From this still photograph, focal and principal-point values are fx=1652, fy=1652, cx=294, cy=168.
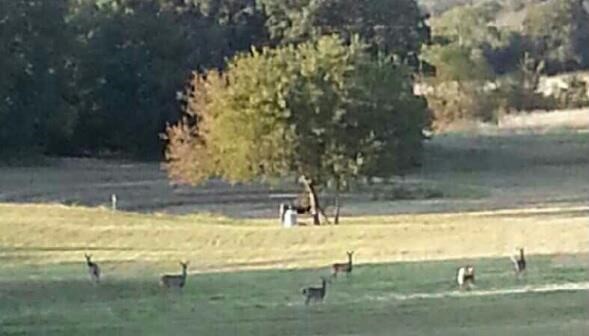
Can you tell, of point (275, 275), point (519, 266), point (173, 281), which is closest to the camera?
point (173, 281)

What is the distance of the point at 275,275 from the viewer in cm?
2792

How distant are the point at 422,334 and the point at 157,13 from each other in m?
62.5

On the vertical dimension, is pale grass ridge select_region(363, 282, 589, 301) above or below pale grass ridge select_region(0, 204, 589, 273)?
above

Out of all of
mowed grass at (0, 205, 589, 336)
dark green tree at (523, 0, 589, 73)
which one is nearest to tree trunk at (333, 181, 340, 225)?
mowed grass at (0, 205, 589, 336)

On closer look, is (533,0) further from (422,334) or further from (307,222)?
(422,334)

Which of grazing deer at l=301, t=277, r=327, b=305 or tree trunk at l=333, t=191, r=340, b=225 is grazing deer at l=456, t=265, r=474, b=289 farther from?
tree trunk at l=333, t=191, r=340, b=225

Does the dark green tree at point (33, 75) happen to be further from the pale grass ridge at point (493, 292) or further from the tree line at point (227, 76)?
the pale grass ridge at point (493, 292)

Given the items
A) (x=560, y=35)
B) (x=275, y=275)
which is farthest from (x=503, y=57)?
(x=275, y=275)

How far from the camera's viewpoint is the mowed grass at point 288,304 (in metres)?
19.2

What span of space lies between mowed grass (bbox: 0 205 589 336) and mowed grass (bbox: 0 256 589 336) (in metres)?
0.03

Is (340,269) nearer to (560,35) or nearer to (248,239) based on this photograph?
(248,239)

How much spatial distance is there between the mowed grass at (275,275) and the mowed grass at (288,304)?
31 mm

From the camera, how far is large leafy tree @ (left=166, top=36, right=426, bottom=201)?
49.5 metres

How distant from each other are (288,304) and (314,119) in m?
27.7
